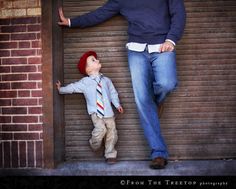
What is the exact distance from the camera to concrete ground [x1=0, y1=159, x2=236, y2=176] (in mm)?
4227

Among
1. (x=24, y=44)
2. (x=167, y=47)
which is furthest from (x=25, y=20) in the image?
(x=167, y=47)

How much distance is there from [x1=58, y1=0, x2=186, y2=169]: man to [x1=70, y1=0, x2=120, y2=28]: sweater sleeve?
21 centimetres

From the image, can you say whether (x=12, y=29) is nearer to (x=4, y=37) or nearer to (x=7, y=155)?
(x=4, y=37)

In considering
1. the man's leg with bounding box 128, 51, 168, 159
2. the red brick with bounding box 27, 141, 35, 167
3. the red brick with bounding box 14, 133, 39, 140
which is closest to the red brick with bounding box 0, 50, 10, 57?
the red brick with bounding box 14, 133, 39, 140

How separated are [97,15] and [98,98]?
0.91 metres

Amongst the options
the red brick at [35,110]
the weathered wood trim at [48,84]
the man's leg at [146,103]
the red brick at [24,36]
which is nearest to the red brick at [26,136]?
the weathered wood trim at [48,84]

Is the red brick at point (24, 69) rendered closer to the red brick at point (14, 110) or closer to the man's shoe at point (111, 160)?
the red brick at point (14, 110)

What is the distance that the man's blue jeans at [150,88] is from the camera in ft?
14.0

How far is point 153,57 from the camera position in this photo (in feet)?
14.2

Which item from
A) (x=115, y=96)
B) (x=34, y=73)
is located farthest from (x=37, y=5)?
(x=115, y=96)

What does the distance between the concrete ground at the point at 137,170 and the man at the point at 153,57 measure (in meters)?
0.14

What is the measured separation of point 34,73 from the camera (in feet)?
14.5
